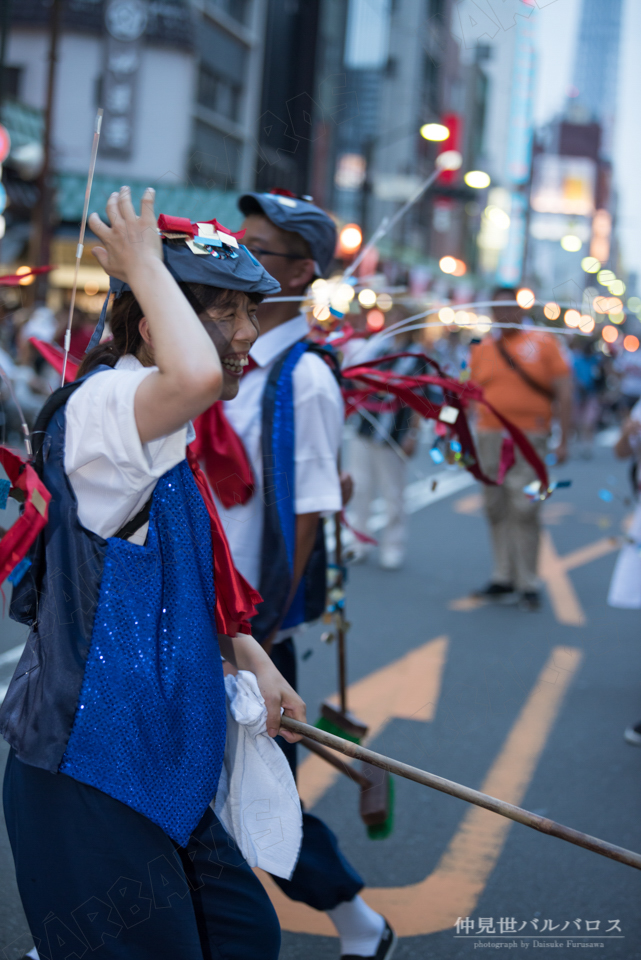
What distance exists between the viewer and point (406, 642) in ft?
18.5

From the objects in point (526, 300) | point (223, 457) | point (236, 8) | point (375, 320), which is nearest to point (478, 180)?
point (526, 300)

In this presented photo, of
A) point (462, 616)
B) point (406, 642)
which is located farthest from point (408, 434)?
point (406, 642)

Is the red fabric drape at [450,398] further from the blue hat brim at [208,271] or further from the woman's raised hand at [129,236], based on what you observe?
the woman's raised hand at [129,236]

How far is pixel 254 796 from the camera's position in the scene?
182cm

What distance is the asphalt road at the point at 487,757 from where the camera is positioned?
2814mm

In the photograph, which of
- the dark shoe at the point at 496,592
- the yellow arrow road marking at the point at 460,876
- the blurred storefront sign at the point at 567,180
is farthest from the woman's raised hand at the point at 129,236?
the blurred storefront sign at the point at 567,180

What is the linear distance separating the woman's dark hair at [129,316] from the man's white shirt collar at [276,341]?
730 millimetres

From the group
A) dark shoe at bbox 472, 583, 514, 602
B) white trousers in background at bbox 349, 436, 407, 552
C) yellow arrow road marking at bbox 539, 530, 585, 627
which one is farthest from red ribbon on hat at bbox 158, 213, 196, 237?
white trousers in background at bbox 349, 436, 407, 552

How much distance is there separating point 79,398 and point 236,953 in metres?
0.95

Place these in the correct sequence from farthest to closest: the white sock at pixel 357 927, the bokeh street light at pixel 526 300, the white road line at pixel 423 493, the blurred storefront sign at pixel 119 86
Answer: the blurred storefront sign at pixel 119 86
the white road line at pixel 423 493
the white sock at pixel 357 927
the bokeh street light at pixel 526 300

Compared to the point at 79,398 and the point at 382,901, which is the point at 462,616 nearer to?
the point at 382,901

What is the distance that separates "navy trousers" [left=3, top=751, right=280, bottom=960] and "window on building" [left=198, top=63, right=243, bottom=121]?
82.0 ft

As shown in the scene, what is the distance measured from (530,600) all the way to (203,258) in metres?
5.31

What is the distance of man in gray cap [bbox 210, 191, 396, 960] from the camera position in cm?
234
